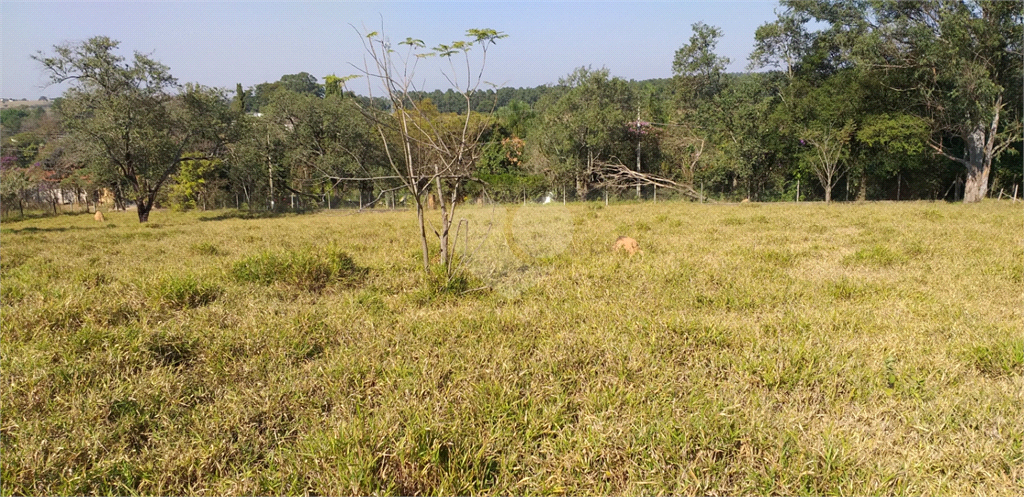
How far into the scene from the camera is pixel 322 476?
186cm

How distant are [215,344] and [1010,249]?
875 centimetres

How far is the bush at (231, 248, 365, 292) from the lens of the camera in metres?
4.75

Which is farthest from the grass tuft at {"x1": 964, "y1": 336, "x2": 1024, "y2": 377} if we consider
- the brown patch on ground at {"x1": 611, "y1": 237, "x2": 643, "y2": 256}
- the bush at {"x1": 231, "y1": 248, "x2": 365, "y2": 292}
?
the bush at {"x1": 231, "y1": 248, "x2": 365, "y2": 292}

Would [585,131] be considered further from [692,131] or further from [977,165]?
[977,165]

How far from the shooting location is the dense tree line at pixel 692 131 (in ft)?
54.8

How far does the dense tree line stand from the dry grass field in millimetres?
8771

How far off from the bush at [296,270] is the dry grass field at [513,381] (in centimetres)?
2

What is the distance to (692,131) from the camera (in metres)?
26.7

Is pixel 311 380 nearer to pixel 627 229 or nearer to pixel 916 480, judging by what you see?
pixel 916 480

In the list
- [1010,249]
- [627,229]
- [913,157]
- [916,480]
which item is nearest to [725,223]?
[627,229]

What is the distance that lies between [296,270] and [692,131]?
26.0 m

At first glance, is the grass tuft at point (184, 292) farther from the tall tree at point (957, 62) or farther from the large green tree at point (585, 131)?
the large green tree at point (585, 131)

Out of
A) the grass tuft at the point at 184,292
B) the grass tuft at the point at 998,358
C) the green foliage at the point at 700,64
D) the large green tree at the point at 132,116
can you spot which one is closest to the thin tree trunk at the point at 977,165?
the green foliage at the point at 700,64

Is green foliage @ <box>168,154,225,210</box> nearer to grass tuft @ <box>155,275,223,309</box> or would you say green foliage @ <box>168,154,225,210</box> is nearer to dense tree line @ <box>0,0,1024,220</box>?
dense tree line @ <box>0,0,1024,220</box>
